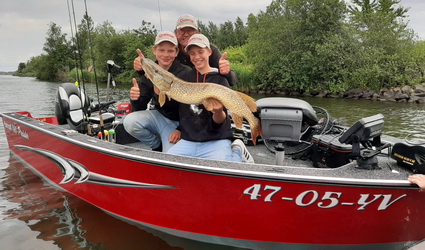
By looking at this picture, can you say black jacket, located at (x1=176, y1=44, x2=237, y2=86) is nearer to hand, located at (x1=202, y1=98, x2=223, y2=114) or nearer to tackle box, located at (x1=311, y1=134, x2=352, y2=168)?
hand, located at (x1=202, y1=98, x2=223, y2=114)

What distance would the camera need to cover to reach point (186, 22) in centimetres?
362

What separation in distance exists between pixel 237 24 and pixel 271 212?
242 feet

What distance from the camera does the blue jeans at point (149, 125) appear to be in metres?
3.65

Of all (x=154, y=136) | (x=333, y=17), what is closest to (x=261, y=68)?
(x=333, y=17)

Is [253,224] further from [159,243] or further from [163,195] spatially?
[159,243]

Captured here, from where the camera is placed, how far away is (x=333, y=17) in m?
24.9

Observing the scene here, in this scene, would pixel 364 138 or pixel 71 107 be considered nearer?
pixel 364 138

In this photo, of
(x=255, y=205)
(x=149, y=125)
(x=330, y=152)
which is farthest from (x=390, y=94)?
(x=255, y=205)

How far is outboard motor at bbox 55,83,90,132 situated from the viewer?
492cm

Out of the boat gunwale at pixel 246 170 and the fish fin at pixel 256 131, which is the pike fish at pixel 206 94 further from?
the boat gunwale at pixel 246 170

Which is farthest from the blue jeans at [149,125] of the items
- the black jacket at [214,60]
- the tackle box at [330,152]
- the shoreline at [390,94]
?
the shoreline at [390,94]

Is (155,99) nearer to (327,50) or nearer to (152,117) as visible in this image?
(152,117)

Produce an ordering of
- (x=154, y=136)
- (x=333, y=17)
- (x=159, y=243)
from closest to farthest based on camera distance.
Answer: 1. (x=159, y=243)
2. (x=154, y=136)
3. (x=333, y=17)

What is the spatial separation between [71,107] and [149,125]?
76.2 inches
